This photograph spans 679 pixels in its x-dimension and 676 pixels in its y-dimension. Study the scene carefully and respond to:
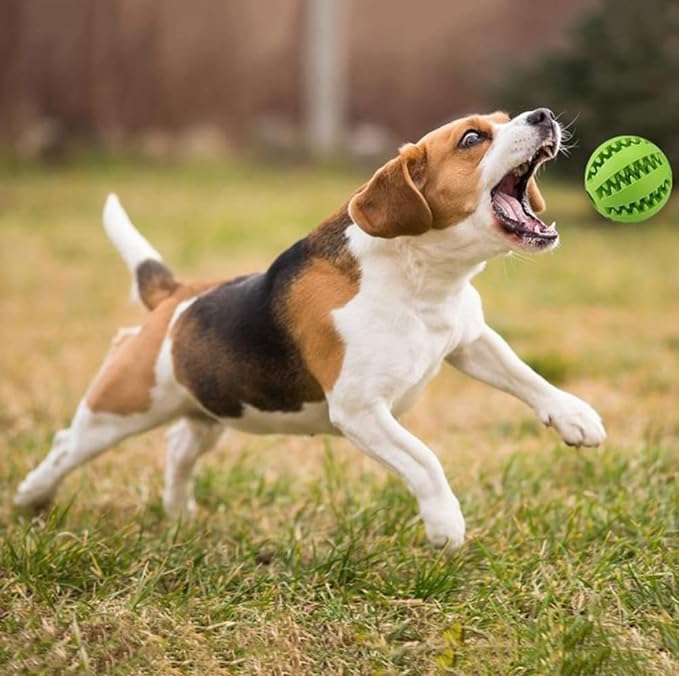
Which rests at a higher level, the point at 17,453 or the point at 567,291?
the point at 17,453

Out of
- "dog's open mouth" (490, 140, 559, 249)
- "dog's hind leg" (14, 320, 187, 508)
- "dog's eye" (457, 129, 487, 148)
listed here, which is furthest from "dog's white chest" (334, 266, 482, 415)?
"dog's hind leg" (14, 320, 187, 508)

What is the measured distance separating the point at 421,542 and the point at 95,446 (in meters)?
1.21

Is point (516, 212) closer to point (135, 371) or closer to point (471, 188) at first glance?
point (471, 188)

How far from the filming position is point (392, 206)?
3.31m

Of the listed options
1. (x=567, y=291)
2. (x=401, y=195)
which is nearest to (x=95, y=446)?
(x=401, y=195)

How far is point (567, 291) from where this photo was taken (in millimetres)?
8531

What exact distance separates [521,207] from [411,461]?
805 millimetres

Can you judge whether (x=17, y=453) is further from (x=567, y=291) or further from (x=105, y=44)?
(x=105, y=44)

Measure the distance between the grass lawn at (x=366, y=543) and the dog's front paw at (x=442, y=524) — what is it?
0.23 feet

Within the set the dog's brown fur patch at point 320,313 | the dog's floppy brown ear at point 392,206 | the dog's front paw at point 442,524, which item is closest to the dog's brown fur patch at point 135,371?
the dog's brown fur patch at point 320,313

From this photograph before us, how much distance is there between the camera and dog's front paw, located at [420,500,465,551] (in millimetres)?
3318

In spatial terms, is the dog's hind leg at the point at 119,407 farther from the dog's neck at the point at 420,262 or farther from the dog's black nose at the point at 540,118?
the dog's black nose at the point at 540,118

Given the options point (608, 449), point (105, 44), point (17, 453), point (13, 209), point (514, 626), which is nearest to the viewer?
point (514, 626)

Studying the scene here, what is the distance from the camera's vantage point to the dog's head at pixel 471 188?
3279 mm
